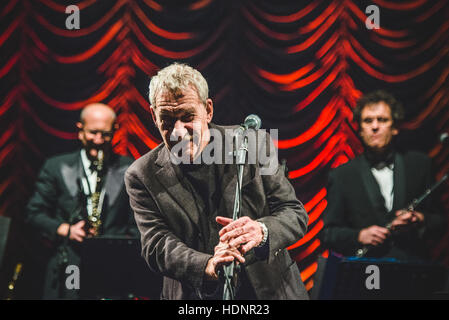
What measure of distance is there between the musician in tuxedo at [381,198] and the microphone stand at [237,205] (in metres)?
1.75

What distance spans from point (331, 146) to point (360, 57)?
955 millimetres

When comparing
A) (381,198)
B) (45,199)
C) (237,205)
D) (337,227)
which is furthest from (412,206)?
(45,199)

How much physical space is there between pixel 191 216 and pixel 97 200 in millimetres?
2130

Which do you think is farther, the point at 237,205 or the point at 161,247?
the point at 161,247

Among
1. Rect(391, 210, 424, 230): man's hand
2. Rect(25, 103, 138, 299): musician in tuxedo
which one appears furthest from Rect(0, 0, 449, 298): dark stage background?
Rect(391, 210, 424, 230): man's hand

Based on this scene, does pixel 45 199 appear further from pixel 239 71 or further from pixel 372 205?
pixel 372 205

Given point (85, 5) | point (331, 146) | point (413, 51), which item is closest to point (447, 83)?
point (413, 51)

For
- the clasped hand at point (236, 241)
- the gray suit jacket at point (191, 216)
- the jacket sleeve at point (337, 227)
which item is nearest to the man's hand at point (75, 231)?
the gray suit jacket at point (191, 216)

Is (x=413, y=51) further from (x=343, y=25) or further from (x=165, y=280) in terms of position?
Answer: (x=165, y=280)

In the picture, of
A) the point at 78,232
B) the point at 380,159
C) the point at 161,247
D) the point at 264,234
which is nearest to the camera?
the point at 264,234

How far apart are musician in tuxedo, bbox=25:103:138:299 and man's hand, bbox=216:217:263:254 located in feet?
6.89

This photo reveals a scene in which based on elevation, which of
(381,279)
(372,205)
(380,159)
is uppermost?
(380,159)

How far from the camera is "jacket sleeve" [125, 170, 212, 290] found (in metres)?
2.20

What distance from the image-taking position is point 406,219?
3.59 m
